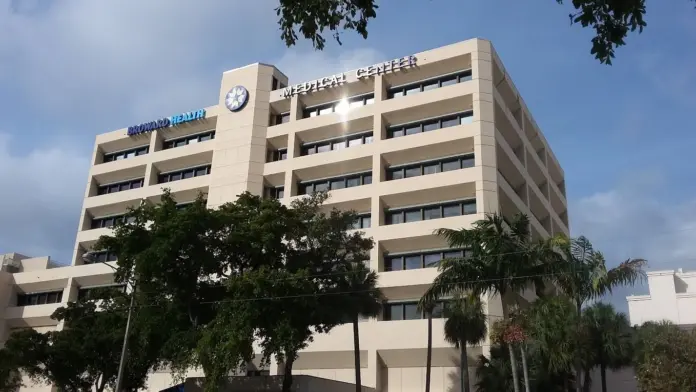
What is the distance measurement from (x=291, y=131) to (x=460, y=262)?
101 ft

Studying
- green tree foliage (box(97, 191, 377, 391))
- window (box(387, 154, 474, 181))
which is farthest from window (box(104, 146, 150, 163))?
green tree foliage (box(97, 191, 377, 391))

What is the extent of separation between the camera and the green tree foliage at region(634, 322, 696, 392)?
2841 centimetres

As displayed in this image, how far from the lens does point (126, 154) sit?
7138cm

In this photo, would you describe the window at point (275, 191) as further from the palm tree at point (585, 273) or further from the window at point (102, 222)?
the palm tree at point (585, 273)

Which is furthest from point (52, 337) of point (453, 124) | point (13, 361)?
point (453, 124)

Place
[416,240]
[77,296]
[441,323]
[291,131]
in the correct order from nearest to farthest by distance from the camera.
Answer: [441,323] < [416,240] < [291,131] < [77,296]

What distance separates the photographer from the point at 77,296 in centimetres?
6469

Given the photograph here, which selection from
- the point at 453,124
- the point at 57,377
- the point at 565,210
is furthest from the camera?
the point at 565,210

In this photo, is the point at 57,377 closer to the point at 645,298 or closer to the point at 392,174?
the point at 392,174

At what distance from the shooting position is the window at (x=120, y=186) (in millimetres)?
69312

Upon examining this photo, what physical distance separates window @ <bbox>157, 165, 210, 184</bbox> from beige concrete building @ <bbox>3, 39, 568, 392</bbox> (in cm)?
15

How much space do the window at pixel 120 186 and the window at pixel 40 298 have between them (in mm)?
12093

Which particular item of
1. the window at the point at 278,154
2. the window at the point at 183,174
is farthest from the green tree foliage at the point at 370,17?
the window at the point at 183,174

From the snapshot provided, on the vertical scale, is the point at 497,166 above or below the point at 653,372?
above
